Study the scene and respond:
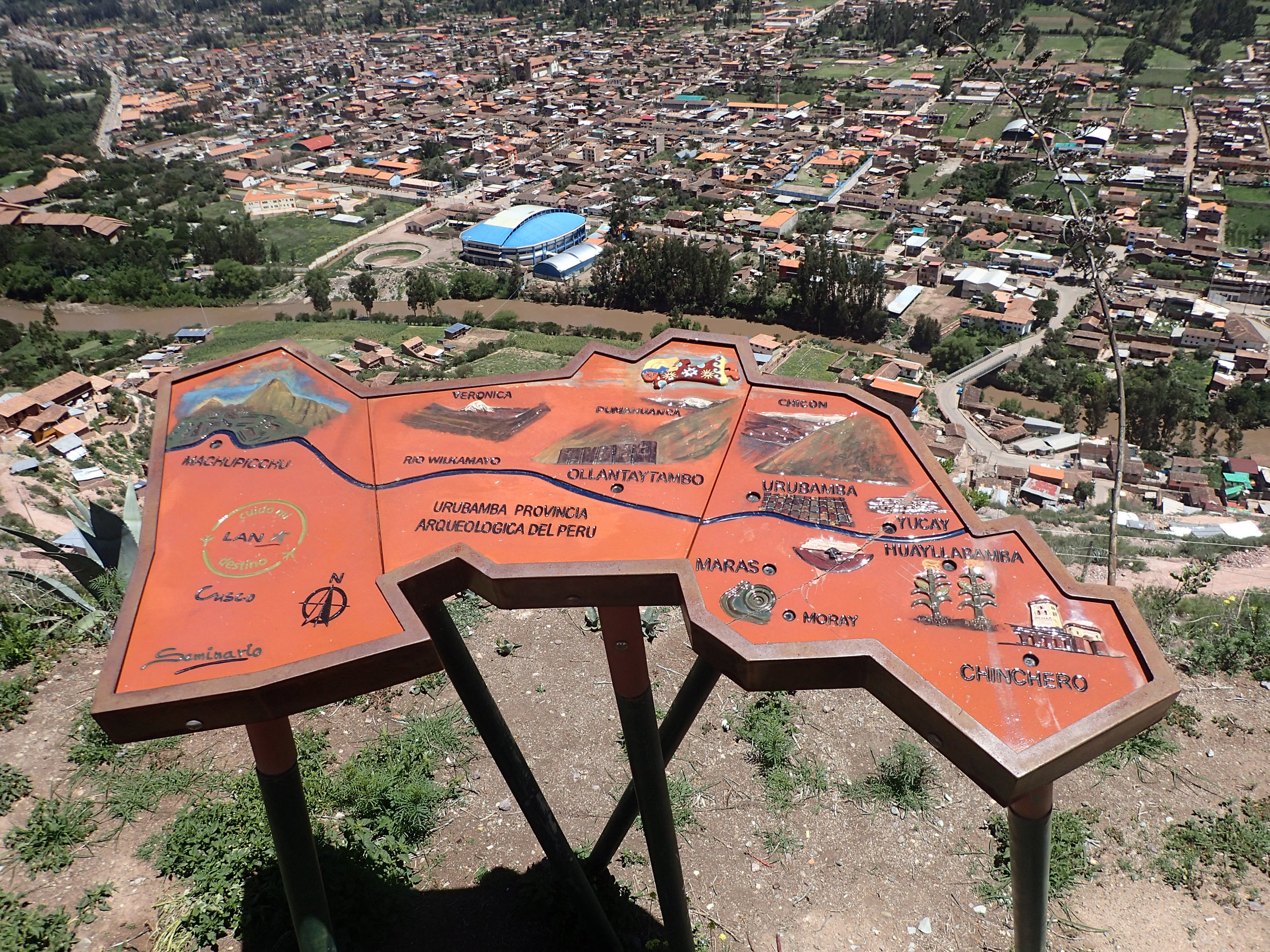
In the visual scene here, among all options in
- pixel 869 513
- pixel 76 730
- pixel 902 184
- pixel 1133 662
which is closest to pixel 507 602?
pixel 869 513

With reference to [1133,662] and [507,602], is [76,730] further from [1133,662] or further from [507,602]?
[1133,662]

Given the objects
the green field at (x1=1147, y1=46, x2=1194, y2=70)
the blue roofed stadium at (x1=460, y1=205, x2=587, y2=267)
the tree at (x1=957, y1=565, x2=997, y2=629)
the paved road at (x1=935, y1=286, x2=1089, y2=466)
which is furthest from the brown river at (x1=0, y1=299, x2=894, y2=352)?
the green field at (x1=1147, y1=46, x2=1194, y2=70)

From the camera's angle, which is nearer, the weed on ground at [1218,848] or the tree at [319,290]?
the weed on ground at [1218,848]

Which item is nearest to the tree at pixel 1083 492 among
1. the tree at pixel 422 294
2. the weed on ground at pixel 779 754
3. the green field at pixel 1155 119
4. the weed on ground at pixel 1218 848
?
the weed on ground at pixel 1218 848

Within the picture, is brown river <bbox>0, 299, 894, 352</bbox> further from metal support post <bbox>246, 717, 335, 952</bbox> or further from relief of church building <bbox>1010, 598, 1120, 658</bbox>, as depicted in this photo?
relief of church building <bbox>1010, 598, 1120, 658</bbox>

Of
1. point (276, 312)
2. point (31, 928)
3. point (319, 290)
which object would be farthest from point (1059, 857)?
point (276, 312)

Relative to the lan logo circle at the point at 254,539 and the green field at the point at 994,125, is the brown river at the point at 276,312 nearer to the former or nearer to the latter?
the green field at the point at 994,125

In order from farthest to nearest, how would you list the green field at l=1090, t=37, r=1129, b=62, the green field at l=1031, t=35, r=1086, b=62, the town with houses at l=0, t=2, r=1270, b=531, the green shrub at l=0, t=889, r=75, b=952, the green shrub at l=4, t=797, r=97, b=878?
the green field at l=1090, t=37, r=1129, b=62
the green field at l=1031, t=35, r=1086, b=62
the town with houses at l=0, t=2, r=1270, b=531
the green shrub at l=4, t=797, r=97, b=878
the green shrub at l=0, t=889, r=75, b=952
